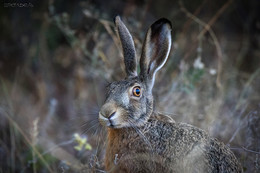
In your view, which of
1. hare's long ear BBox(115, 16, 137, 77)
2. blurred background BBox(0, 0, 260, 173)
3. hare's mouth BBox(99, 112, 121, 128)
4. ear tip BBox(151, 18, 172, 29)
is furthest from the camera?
blurred background BBox(0, 0, 260, 173)

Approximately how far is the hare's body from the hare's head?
16 centimetres

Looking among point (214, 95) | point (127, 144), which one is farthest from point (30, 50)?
point (127, 144)

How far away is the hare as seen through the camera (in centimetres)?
352

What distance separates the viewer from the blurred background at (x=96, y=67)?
521cm

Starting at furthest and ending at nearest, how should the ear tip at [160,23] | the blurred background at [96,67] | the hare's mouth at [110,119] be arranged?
the blurred background at [96,67]
the ear tip at [160,23]
the hare's mouth at [110,119]

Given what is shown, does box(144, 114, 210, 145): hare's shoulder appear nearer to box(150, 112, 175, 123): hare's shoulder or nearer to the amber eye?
box(150, 112, 175, 123): hare's shoulder

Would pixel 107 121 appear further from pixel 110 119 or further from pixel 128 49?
pixel 128 49

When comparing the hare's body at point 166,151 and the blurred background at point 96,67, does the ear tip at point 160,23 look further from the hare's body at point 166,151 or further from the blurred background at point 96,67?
the blurred background at point 96,67

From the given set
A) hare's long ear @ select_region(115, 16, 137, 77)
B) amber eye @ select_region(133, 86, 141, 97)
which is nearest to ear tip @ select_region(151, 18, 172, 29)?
hare's long ear @ select_region(115, 16, 137, 77)

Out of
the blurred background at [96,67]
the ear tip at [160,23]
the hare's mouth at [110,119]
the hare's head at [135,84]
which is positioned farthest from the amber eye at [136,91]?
the blurred background at [96,67]

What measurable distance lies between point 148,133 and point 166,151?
27cm

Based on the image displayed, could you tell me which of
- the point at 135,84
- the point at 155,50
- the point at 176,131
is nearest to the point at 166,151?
the point at 176,131

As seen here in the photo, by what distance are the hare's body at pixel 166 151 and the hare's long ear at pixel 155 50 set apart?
0.57 meters

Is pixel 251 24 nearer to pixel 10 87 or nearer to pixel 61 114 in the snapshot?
pixel 61 114
